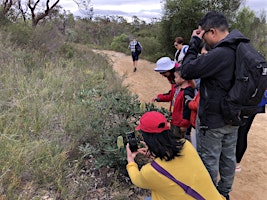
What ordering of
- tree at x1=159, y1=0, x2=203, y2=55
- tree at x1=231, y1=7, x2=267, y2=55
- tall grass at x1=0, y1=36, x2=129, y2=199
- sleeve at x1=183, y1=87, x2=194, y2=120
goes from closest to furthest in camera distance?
tall grass at x1=0, y1=36, x2=129, y2=199 < sleeve at x1=183, y1=87, x2=194, y2=120 < tree at x1=159, y1=0, x2=203, y2=55 < tree at x1=231, y1=7, x2=267, y2=55

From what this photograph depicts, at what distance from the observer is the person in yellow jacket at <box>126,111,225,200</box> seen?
5.74 ft

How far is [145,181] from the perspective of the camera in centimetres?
187

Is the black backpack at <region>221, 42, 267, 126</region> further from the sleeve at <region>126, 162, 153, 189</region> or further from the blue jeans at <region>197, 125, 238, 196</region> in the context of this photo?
the sleeve at <region>126, 162, 153, 189</region>

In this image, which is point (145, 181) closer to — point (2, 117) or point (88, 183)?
point (88, 183)

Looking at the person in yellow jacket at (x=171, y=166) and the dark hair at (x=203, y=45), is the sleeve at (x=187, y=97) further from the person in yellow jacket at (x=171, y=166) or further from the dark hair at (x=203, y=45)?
the person in yellow jacket at (x=171, y=166)

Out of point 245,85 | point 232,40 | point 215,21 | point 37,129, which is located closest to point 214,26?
point 215,21

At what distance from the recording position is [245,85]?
2074 millimetres

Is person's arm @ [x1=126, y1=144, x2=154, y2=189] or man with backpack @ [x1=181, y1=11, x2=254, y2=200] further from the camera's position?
man with backpack @ [x1=181, y1=11, x2=254, y2=200]

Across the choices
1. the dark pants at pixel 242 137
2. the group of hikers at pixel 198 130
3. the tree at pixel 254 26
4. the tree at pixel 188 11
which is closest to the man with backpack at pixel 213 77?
the group of hikers at pixel 198 130

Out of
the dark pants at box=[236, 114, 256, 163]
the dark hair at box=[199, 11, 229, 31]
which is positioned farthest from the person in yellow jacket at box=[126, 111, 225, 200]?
the dark pants at box=[236, 114, 256, 163]

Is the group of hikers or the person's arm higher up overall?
the group of hikers

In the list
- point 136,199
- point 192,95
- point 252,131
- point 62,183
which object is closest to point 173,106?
point 192,95

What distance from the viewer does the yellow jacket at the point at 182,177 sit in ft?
5.72

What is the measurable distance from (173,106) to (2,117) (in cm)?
200
